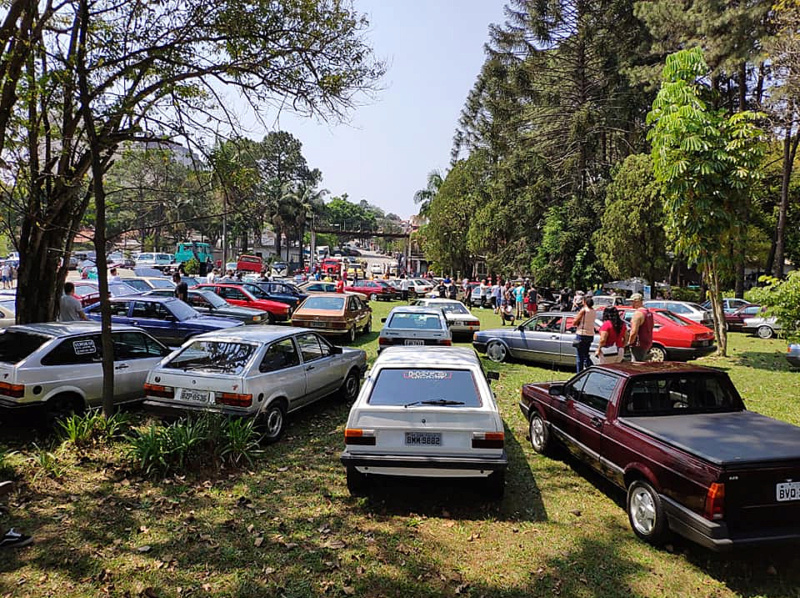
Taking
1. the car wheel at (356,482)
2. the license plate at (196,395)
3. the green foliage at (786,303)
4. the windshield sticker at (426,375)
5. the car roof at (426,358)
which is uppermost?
the green foliage at (786,303)

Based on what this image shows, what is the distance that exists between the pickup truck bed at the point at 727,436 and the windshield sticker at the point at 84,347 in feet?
22.8

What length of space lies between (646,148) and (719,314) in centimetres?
2262

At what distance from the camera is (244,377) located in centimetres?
647

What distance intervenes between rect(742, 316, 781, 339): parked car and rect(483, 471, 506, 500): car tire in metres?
18.6

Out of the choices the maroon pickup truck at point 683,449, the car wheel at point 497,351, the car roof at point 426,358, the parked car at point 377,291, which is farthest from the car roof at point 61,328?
the parked car at point 377,291

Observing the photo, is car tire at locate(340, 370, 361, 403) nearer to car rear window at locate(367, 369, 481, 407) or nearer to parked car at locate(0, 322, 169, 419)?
parked car at locate(0, 322, 169, 419)

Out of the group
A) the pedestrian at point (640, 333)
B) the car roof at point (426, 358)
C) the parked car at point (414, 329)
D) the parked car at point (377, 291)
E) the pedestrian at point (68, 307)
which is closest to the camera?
the car roof at point (426, 358)

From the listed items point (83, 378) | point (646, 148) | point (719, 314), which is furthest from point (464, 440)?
point (646, 148)

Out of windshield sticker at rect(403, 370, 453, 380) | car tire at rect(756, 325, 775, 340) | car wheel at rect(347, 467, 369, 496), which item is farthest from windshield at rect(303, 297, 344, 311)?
car tire at rect(756, 325, 775, 340)

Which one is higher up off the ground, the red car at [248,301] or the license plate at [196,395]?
the red car at [248,301]

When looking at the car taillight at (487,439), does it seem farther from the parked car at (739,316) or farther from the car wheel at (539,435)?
the parked car at (739,316)

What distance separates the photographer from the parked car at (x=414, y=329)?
Answer: 11195 mm

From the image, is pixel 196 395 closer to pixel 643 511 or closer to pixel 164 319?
pixel 643 511

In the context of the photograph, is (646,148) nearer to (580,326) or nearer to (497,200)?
(497,200)
